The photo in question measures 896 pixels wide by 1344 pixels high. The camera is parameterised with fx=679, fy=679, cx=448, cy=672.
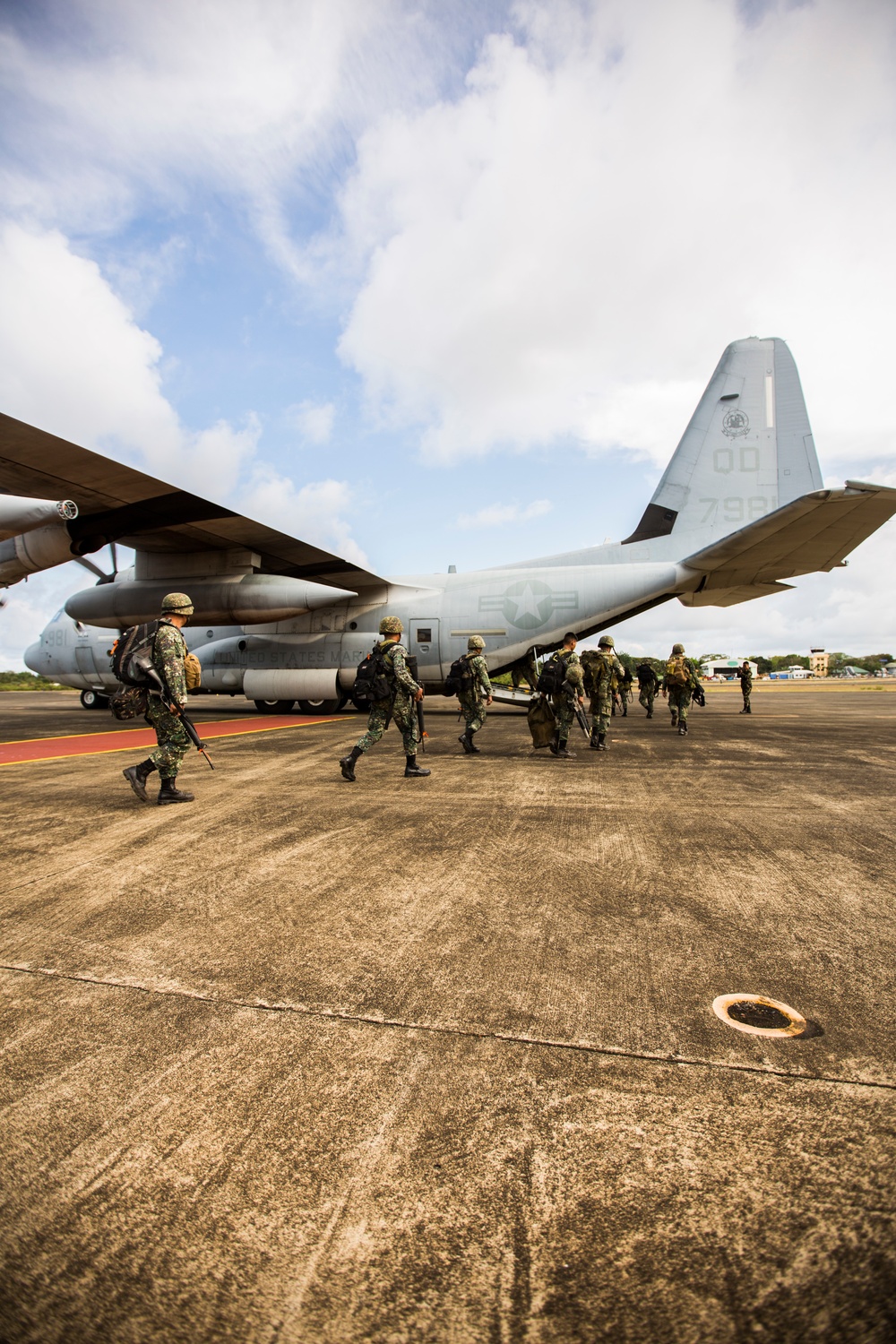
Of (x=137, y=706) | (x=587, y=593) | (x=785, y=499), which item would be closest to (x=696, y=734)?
(x=587, y=593)

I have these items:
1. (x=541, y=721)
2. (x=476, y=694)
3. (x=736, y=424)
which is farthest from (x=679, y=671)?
(x=736, y=424)

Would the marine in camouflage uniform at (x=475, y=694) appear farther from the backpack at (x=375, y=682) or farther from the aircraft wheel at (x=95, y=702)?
the aircraft wheel at (x=95, y=702)

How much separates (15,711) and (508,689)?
15.6 meters

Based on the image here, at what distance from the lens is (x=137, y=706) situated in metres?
6.74

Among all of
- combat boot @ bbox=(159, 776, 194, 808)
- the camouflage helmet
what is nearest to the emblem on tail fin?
the camouflage helmet

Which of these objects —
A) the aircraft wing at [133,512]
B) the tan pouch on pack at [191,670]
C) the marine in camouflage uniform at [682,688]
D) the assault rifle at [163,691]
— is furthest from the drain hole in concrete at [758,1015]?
the aircraft wing at [133,512]

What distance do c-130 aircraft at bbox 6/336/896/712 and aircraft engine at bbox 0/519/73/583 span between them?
305 centimetres

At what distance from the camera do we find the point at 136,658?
21.3 feet

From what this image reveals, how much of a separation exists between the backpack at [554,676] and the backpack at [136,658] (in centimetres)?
536

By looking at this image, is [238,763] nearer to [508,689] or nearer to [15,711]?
[508,689]

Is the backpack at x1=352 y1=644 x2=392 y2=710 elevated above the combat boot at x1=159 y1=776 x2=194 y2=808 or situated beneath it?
elevated above

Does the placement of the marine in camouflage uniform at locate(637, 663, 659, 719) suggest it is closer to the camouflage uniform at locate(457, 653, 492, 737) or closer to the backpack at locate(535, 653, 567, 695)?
the backpack at locate(535, 653, 567, 695)

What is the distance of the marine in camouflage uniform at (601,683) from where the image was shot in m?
10.7

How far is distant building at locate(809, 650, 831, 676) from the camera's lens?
5443 inches
